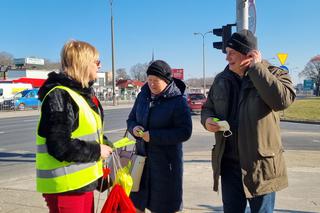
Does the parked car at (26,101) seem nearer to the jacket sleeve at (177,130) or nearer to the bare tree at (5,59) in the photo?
the jacket sleeve at (177,130)

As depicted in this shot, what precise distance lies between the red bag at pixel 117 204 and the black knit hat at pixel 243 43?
1351 millimetres

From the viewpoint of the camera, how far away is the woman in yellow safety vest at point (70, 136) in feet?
7.98

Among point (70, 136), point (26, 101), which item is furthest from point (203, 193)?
point (26, 101)

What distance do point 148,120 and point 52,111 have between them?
121 centimetres

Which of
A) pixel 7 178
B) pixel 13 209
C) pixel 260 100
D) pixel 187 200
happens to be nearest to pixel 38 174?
pixel 260 100

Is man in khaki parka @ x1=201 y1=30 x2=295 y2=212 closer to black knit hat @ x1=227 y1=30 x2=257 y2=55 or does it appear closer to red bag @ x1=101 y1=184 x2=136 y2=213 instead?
black knit hat @ x1=227 y1=30 x2=257 y2=55

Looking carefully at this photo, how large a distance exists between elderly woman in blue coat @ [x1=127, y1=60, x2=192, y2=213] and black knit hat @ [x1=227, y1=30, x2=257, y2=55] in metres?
0.84

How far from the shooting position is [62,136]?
7.91 ft

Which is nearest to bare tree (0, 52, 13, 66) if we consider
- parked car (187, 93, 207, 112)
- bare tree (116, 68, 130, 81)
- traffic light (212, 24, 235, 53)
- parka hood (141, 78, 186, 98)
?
bare tree (116, 68, 130, 81)

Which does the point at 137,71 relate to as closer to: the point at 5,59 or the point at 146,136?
the point at 5,59

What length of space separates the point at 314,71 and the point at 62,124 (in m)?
109

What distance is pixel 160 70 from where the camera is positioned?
3439mm

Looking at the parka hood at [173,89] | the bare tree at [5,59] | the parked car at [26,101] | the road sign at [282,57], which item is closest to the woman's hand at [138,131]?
the parka hood at [173,89]

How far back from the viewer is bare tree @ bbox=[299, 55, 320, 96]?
9760 cm
